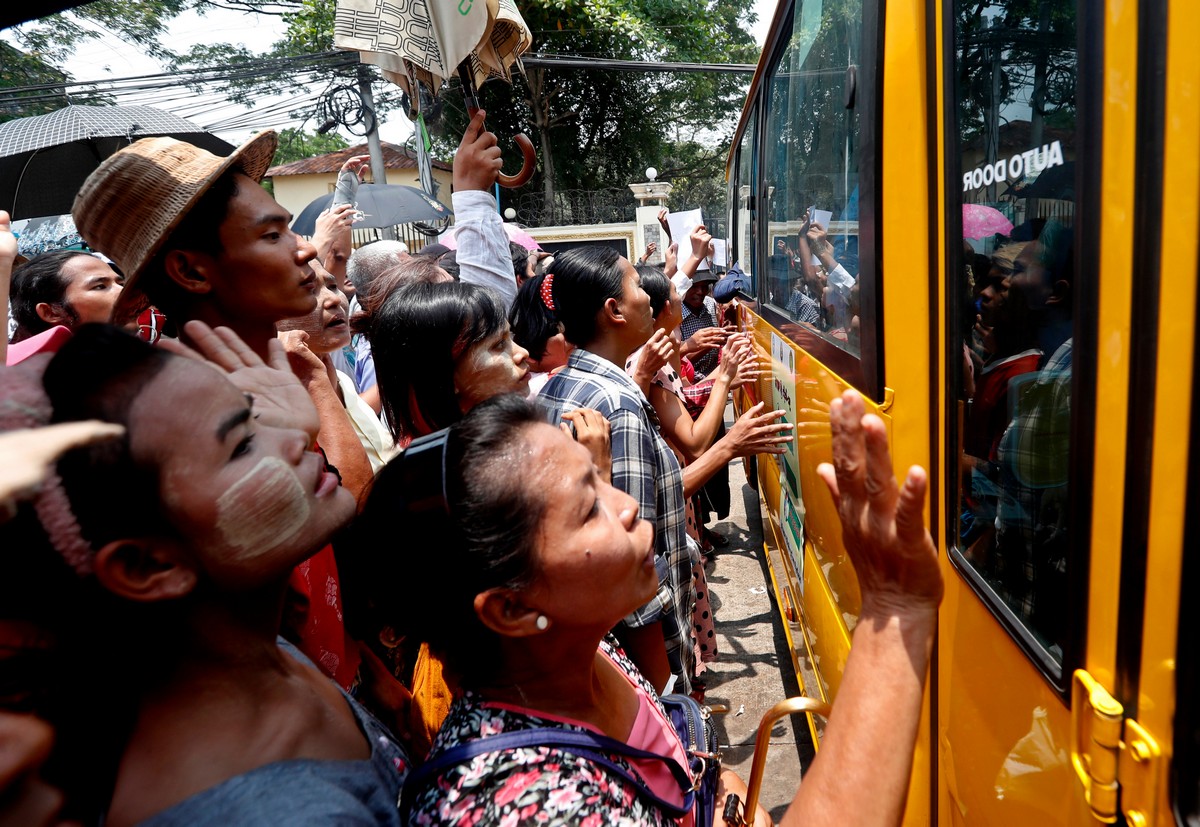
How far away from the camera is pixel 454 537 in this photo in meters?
1.15

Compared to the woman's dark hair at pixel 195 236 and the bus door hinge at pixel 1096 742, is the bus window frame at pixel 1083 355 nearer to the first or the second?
the bus door hinge at pixel 1096 742

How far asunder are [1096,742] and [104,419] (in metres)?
1.20

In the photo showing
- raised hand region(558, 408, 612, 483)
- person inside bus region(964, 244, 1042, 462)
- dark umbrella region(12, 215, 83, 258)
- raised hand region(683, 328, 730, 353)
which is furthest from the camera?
dark umbrella region(12, 215, 83, 258)

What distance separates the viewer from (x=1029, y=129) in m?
1.15

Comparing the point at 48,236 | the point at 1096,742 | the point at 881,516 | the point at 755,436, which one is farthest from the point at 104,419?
the point at 48,236

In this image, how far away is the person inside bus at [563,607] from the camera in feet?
3.27

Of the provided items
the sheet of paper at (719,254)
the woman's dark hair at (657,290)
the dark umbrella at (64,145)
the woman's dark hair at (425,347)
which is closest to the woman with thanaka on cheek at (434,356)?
the woman's dark hair at (425,347)

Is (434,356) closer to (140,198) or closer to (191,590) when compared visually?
(140,198)

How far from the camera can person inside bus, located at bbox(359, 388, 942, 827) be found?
998 mm

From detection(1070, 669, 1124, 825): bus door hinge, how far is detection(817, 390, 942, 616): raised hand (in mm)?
198

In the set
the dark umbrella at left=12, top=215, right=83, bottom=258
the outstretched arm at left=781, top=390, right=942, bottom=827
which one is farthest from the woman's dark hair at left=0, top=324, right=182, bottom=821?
the dark umbrella at left=12, top=215, right=83, bottom=258

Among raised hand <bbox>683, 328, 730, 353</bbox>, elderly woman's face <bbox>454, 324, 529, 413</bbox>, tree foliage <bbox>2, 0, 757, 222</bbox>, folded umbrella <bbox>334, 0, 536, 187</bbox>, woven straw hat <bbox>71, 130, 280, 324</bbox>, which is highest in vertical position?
tree foliage <bbox>2, 0, 757, 222</bbox>

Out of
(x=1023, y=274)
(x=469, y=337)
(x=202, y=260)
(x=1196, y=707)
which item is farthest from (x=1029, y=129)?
(x=202, y=260)

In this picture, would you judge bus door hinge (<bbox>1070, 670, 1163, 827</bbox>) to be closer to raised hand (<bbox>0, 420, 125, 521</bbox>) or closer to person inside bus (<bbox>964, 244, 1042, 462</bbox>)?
person inside bus (<bbox>964, 244, 1042, 462</bbox>)
